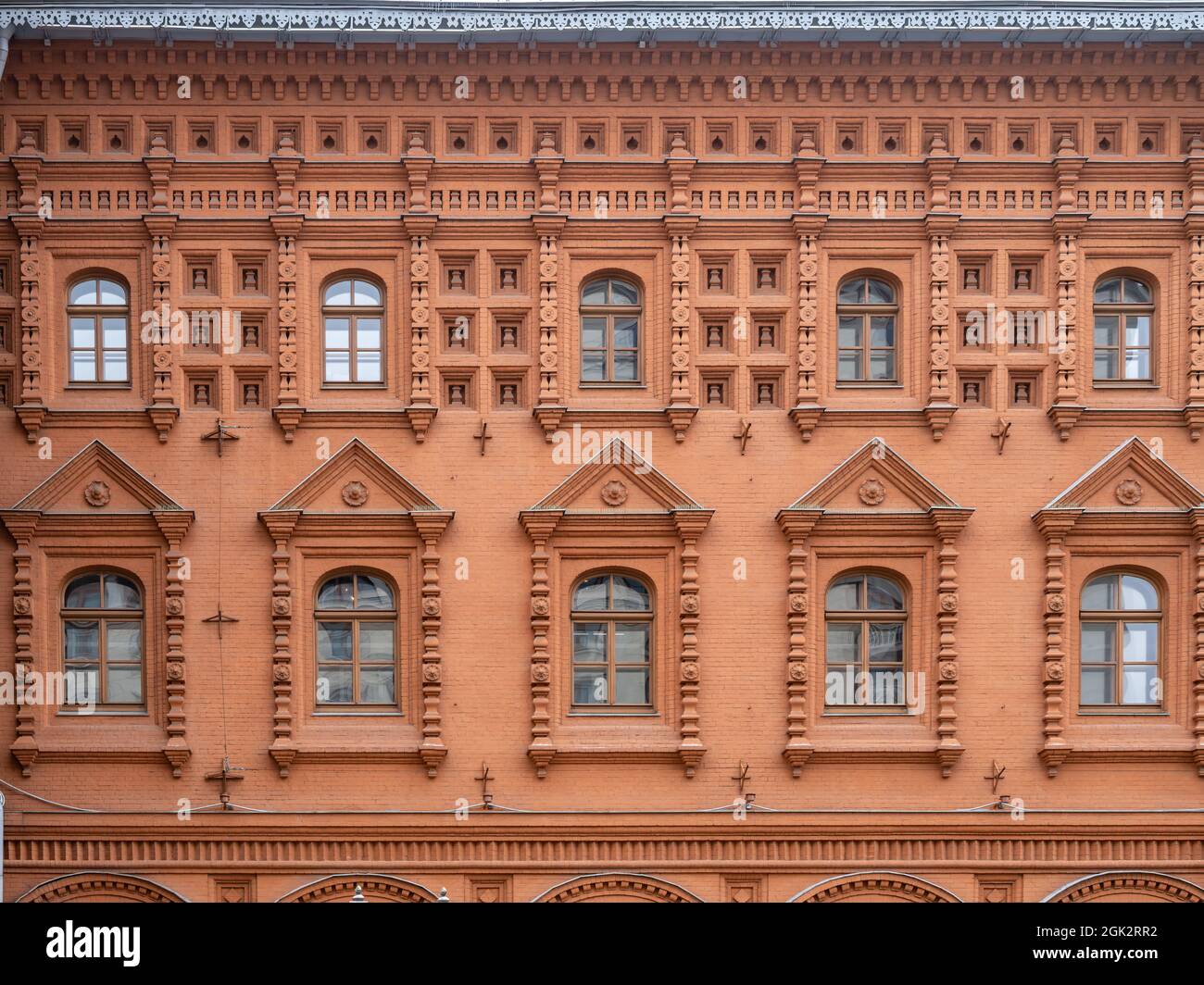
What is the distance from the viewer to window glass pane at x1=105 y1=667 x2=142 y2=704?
12430mm

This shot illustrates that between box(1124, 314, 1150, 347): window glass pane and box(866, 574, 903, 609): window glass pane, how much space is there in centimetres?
328

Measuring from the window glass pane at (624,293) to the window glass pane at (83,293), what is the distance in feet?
16.2

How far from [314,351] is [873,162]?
5.59m

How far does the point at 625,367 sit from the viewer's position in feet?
41.8

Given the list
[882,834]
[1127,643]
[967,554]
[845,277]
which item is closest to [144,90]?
[845,277]

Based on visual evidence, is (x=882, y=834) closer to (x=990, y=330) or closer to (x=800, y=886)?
(x=800, y=886)

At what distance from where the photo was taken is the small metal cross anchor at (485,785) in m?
12.2

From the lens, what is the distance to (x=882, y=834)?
480 inches

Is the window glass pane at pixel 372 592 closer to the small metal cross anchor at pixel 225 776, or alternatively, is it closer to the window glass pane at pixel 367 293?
the small metal cross anchor at pixel 225 776

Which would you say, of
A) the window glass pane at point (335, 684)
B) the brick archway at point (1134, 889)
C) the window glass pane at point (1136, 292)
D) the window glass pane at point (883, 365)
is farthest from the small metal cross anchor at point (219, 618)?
the window glass pane at point (1136, 292)

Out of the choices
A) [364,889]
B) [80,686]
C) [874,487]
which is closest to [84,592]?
[80,686]

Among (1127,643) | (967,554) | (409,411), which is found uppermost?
(409,411)
